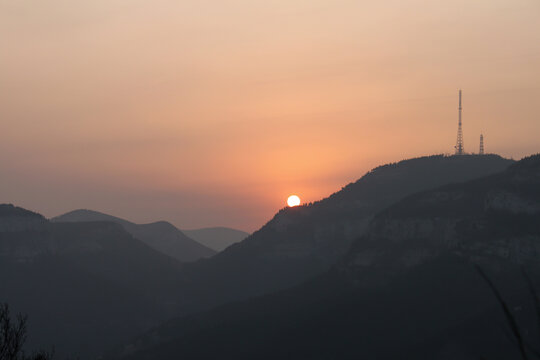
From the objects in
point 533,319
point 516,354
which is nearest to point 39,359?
point 516,354

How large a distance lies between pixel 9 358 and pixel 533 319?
168 metres

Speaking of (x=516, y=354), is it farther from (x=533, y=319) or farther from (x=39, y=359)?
(x=39, y=359)

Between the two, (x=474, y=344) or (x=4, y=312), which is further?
(x=474, y=344)

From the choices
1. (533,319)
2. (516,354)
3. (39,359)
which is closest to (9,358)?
(39,359)

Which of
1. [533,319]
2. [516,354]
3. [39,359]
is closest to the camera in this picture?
[39,359]

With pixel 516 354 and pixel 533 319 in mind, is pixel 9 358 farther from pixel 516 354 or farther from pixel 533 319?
pixel 533 319

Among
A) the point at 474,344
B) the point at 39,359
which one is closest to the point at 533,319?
the point at 474,344

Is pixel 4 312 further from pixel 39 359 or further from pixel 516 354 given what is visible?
pixel 516 354

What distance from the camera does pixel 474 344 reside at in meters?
197

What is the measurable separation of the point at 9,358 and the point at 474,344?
16358cm

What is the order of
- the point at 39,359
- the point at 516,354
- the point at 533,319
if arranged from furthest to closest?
1. the point at 533,319
2. the point at 516,354
3. the point at 39,359

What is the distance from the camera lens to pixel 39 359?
5178 cm

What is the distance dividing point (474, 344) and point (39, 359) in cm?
16284

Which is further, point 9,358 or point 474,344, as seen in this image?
point 474,344
